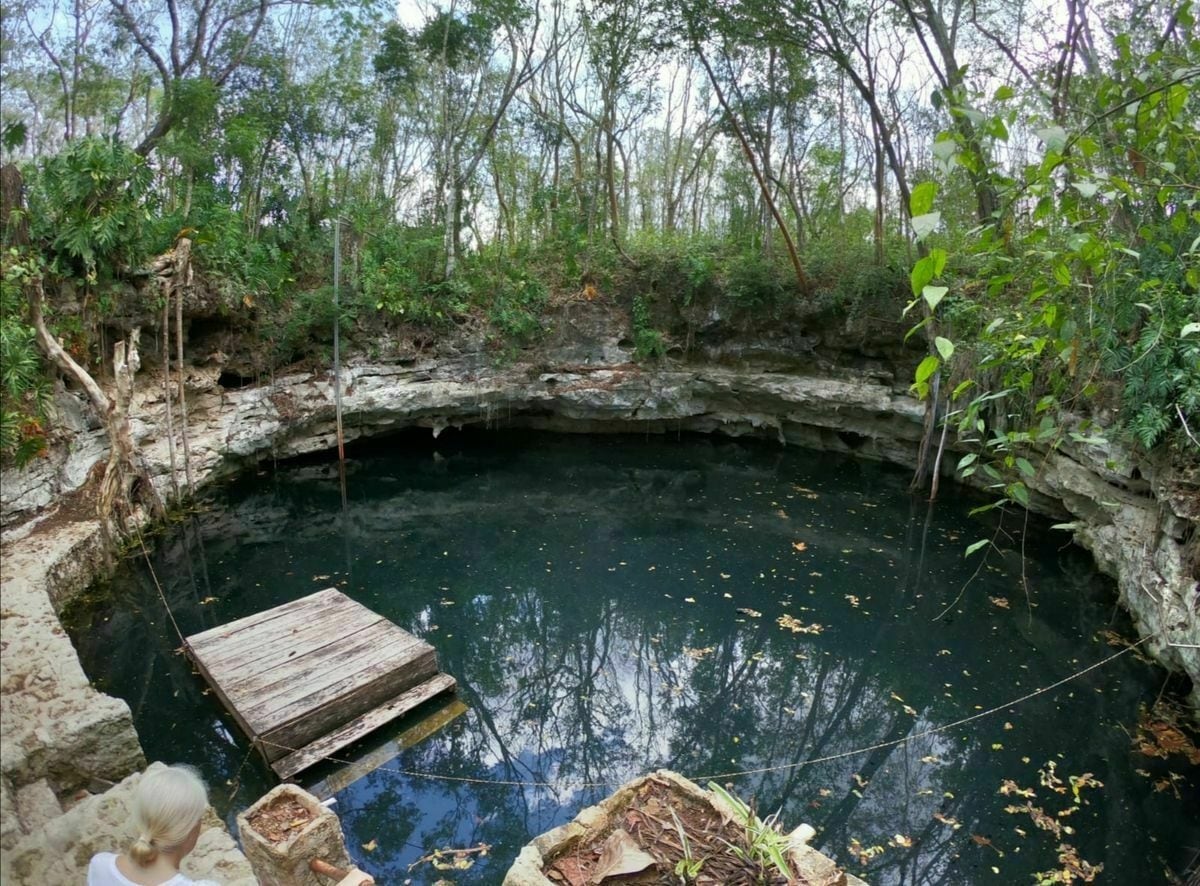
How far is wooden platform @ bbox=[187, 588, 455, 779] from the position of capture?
413 centimetres

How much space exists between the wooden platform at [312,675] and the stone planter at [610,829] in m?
2.09

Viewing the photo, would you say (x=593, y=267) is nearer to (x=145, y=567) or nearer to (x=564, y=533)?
(x=564, y=533)

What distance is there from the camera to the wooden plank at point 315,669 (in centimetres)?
424

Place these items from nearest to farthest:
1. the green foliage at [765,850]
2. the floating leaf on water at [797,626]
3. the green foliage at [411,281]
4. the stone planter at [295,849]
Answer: the green foliage at [765,850]
the stone planter at [295,849]
the floating leaf on water at [797,626]
the green foliage at [411,281]

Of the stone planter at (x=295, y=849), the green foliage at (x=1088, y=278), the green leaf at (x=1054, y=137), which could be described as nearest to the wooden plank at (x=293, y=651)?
the stone planter at (x=295, y=849)

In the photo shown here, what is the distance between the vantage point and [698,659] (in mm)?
5492

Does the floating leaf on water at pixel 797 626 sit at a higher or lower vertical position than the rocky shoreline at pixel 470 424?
lower

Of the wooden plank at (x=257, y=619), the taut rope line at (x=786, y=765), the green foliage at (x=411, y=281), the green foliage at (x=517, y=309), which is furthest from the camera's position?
the green foliage at (x=517, y=309)

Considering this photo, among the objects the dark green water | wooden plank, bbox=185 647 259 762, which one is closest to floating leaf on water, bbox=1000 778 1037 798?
the dark green water

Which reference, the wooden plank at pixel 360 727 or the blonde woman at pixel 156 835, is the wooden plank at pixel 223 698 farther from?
the blonde woman at pixel 156 835

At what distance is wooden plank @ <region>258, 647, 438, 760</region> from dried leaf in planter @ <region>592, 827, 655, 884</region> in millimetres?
2301

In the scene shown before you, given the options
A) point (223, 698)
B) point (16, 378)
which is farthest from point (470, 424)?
point (223, 698)

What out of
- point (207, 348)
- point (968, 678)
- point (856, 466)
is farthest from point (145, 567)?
point (856, 466)

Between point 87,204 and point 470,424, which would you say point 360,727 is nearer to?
point 87,204
